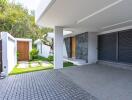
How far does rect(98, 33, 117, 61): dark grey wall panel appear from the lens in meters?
9.56

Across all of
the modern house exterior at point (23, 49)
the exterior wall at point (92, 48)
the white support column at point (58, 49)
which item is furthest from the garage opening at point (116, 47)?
the modern house exterior at point (23, 49)

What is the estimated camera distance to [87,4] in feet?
15.0

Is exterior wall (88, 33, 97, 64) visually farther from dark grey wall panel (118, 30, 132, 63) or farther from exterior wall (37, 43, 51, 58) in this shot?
exterior wall (37, 43, 51, 58)

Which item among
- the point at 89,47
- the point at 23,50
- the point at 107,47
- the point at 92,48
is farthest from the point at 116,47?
the point at 23,50

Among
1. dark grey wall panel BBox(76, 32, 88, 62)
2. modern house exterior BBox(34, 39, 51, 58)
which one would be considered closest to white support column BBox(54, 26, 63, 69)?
dark grey wall panel BBox(76, 32, 88, 62)

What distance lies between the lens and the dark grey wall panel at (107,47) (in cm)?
956

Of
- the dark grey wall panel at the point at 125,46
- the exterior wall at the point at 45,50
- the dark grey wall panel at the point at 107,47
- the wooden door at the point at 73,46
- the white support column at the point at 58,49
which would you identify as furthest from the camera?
the exterior wall at the point at 45,50

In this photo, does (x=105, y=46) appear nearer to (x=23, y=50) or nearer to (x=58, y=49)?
(x=58, y=49)

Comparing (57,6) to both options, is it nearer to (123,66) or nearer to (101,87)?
(101,87)

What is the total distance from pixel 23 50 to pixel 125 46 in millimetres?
10236

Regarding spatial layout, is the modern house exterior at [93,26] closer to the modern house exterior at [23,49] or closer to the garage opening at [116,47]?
the garage opening at [116,47]

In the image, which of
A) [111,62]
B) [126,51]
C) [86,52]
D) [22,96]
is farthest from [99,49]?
[22,96]

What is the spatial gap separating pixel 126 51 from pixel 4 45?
7.49 meters

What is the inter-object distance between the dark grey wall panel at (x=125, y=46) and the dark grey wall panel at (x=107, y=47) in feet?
1.87
